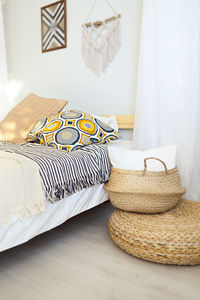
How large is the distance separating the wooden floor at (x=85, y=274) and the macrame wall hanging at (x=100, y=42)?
1.56 m

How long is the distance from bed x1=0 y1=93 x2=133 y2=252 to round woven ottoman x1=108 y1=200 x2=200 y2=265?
8.6 inches

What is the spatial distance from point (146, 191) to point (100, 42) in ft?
5.06

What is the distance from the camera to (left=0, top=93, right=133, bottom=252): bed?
112 centimetres

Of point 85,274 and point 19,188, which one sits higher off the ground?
point 19,188

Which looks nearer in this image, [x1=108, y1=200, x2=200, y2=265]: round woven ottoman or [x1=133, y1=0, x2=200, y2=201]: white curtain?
[x1=108, y1=200, x2=200, y2=265]: round woven ottoman

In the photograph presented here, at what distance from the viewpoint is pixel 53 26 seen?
105 inches

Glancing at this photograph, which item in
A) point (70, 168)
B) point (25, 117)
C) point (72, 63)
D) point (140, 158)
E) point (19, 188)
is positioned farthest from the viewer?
point (72, 63)

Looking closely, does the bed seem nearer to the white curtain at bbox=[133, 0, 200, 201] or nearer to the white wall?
the white curtain at bbox=[133, 0, 200, 201]

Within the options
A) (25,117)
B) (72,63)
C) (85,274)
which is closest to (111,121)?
(25,117)

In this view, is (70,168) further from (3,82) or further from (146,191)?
(3,82)

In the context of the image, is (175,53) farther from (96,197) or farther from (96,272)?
(96,272)

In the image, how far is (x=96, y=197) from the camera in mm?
1590

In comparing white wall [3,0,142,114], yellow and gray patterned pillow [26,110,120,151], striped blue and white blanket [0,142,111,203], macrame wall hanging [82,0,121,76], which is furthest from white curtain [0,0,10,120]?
striped blue and white blanket [0,142,111,203]

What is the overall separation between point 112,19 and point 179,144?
129 cm
